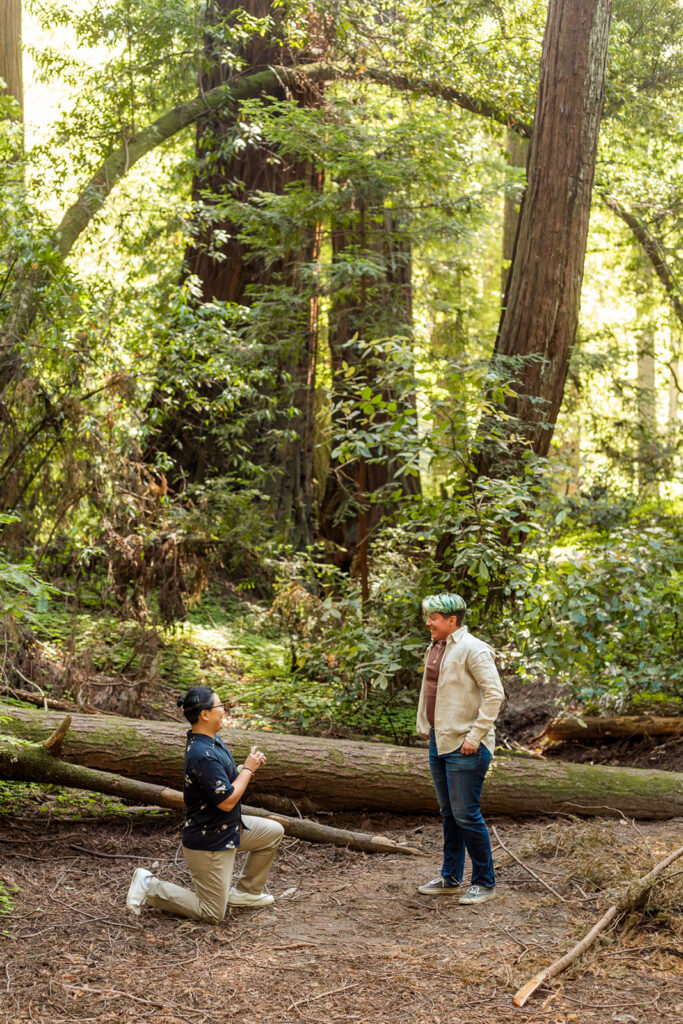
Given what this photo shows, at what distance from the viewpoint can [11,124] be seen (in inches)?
370

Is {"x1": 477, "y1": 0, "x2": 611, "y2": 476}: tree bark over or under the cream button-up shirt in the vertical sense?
over

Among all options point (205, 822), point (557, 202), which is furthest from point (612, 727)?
point (557, 202)

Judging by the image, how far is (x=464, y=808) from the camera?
5477mm

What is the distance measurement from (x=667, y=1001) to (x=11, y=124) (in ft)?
32.0

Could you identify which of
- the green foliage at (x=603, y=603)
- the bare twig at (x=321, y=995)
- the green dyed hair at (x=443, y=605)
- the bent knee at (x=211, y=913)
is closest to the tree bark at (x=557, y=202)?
the green foliage at (x=603, y=603)

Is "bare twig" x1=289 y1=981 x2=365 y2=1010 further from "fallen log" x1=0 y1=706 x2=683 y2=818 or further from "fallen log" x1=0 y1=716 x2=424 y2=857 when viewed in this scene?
"fallen log" x1=0 y1=706 x2=683 y2=818

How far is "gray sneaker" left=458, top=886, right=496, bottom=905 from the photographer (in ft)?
18.0

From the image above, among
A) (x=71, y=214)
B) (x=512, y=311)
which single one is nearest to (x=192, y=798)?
(x=512, y=311)

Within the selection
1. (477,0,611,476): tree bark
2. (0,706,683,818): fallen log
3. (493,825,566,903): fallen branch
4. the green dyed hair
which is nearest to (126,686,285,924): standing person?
the green dyed hair

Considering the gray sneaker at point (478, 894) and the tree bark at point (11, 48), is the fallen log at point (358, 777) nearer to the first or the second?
the gray sneaker at point (478, 894)

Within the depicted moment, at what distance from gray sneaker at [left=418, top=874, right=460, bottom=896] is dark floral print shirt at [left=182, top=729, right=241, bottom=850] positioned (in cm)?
135

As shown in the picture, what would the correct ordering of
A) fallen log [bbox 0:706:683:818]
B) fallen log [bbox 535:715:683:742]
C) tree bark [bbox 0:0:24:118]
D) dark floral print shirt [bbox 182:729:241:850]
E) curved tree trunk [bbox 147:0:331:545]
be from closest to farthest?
1. dark floral print shirt [bbox 182:729:241:850]
2. fallen log [bbox 0:706:683:818]
3. fallen log [bbox 535:715:683:742]
4. curved tree trunk [bbox 147:0:331:545]
5. tree bark [bbox 0:0:24:118]

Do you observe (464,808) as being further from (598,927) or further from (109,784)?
(109,784)

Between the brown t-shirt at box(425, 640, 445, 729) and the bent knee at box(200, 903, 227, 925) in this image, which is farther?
the brown t-shirt at box(425, 640, 445, 729)
